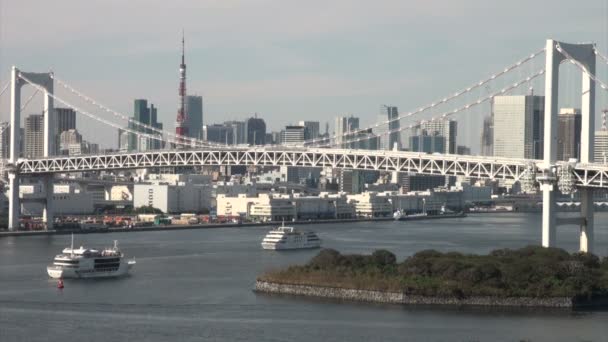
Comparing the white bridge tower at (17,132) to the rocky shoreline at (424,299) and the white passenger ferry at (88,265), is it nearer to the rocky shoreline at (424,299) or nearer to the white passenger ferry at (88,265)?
the white passenger ferry at (88,265)

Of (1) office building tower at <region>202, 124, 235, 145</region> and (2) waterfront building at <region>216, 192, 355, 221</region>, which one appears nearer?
(2) waterfront building at <region>216, 192, 355, 221</region>

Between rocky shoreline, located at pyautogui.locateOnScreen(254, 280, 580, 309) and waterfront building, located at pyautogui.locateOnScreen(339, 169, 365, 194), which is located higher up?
waterfront building, located at pyautogui.locateOnScreen(339, 169, 365, 194)

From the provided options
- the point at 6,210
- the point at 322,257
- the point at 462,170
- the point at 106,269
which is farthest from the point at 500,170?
the point at 6,210

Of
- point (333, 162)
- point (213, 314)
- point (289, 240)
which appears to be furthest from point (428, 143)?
point (213, 314)

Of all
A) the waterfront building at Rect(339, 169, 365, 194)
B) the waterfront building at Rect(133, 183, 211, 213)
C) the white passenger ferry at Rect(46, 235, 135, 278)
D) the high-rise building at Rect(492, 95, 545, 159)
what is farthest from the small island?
the high-rise building at Rect(492, 95, 545, 159)

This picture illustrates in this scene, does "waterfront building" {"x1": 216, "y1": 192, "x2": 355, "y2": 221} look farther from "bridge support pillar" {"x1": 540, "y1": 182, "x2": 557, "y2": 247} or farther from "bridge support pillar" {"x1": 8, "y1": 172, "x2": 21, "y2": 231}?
"bridge support pillar" {"x1": 540, "y1": 182, "x2": 557, "y2": 247}

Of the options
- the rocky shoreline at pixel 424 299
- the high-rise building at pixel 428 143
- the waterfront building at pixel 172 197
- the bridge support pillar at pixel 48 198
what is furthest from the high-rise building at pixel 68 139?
the rocky shoreline at pixel 424 299
